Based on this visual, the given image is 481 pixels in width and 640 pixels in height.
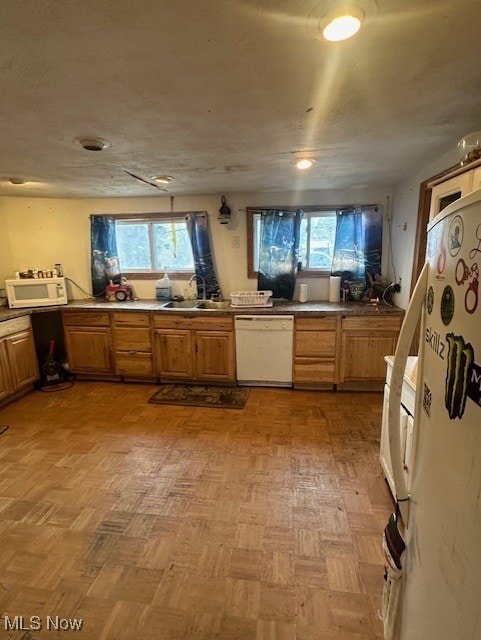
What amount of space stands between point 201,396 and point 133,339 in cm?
103

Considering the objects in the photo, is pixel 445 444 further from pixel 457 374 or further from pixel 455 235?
pixel 455 235

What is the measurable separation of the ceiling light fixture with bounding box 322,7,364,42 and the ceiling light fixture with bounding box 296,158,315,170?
4.68 ft

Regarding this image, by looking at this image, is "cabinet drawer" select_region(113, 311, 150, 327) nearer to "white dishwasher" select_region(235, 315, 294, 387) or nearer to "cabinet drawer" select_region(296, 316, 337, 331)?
"white dishwasher" select_region(235, 315, 294, 387)

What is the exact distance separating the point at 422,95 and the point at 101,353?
3.59 meters

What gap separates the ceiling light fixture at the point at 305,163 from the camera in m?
2.44

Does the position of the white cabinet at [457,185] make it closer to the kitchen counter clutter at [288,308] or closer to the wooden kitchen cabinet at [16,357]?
the kitchen counter clutter at [288,308]

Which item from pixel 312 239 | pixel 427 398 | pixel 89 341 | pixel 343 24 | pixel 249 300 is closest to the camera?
pixel 427 398

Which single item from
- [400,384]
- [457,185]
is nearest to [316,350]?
[457,185]

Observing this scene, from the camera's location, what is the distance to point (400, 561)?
0.89m

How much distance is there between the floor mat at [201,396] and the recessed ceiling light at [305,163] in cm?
224

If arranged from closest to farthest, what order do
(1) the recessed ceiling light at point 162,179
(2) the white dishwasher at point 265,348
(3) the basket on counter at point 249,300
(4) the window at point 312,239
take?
(1) the recessed ceiling light at point 162,179 < (2) the white dishwasher at point 265,348 < (3) the basket on counter at point 249,300 < (4) the window at point 312,239

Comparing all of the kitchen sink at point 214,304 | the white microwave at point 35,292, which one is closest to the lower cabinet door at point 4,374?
the white microwave at point 35,292

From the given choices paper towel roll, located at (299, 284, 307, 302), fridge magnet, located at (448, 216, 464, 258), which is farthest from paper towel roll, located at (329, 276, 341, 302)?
fridge magnet, located at (448, 216, 464, 258)

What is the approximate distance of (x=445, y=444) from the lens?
0.64m
